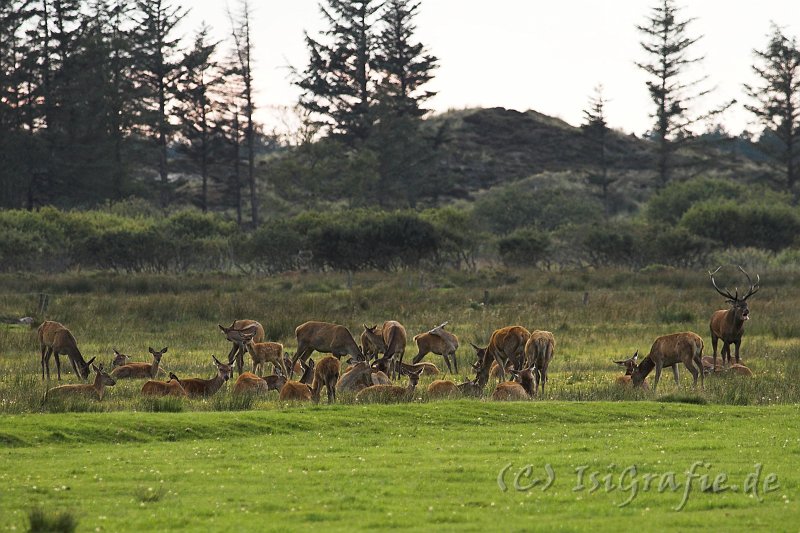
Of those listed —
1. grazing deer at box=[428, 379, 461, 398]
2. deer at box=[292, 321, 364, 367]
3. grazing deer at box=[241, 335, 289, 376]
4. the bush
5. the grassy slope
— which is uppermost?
the bush

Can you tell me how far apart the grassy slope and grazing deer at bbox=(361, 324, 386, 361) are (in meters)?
6.12

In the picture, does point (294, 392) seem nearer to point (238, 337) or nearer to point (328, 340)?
point (328, 340)

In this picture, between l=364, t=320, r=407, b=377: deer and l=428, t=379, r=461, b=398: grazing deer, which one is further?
l=364, t=320, r=407, b=377: deer

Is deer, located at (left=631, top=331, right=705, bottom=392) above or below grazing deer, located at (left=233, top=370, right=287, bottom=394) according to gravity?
above

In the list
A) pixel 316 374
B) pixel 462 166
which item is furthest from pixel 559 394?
pixel 462 166

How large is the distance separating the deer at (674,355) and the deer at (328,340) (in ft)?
17.6

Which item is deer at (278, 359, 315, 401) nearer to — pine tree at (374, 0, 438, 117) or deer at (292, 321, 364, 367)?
deer at (292, 321, 364, 367)

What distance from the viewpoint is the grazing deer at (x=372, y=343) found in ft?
Answer: 79.4

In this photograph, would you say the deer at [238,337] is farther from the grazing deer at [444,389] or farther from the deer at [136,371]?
the grazing deer at [444,389]

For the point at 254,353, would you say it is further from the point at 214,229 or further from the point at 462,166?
the point at 462,166

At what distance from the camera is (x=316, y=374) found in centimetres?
1997

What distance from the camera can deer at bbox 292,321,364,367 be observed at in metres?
23.9

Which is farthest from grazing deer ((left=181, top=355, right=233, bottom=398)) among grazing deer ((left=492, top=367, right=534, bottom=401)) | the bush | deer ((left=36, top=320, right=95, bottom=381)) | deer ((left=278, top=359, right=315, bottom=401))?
the bush

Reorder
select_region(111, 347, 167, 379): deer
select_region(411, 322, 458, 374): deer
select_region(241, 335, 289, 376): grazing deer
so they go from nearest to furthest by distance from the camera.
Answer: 1. select_region(111, 347, 167, 379): deer
2. select_region(241, 335, 289, 376): grazing deer
3. select_region(411, 322, 458, 374): deer
